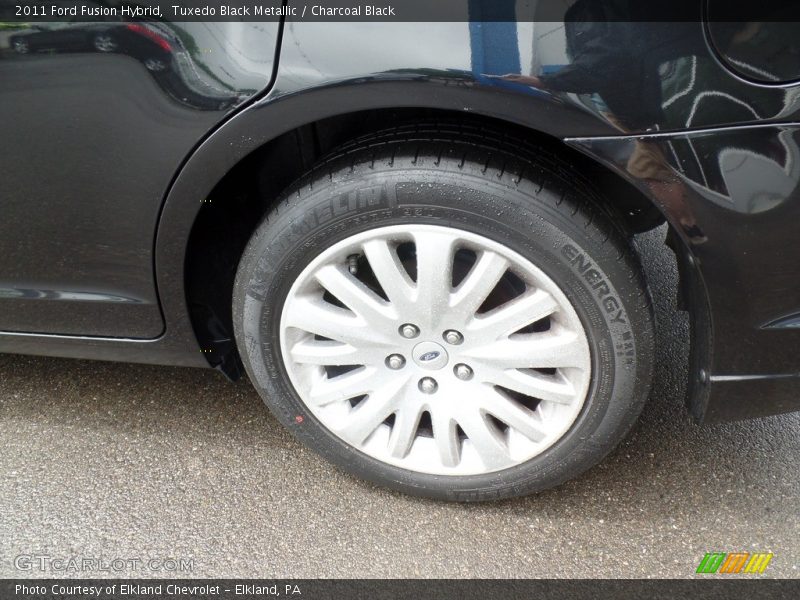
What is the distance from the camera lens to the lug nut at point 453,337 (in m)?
1.52

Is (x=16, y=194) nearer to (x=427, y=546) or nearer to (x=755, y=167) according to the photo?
(x=427, y=546)

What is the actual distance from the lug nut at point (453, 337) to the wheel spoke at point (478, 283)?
0.05 metres

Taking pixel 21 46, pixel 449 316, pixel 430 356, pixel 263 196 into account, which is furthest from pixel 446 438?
pixel 21 46

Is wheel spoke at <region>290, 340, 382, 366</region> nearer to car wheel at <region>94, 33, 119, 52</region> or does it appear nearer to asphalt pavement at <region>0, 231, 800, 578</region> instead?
asphalt pavement at <region>0, 231, 800, 578</region>

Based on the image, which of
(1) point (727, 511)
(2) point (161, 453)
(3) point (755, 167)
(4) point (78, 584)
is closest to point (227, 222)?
(2) point (161, 453)

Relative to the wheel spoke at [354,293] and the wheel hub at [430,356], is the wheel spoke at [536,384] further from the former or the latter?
the wheel spoke at [354,293]

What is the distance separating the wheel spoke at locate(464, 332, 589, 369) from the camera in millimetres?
1473

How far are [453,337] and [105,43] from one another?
876mm

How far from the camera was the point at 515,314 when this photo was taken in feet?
4.84

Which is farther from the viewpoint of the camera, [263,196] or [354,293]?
[263,196]

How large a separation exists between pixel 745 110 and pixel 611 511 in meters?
1.00

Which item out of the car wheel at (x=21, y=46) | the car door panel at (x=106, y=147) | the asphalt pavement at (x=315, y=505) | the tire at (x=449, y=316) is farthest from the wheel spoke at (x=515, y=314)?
the car wheel at (x=21, y=46)

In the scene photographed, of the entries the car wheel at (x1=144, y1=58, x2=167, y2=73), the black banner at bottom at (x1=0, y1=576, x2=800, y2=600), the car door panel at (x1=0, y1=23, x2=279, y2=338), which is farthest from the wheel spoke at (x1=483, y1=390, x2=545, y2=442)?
the car wheel at (x1=144, y1=58, x2=167, y2=73)

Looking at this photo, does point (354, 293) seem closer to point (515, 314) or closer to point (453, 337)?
point (453, 337)
